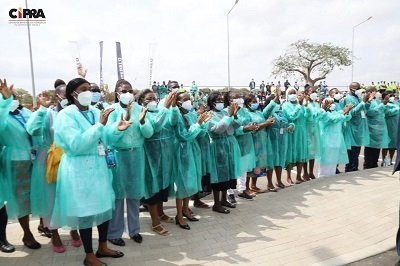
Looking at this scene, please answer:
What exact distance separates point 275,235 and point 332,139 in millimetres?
3646

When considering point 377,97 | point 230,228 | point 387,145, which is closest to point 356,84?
point 377,97

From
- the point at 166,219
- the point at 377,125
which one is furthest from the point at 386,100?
the point at 166,219

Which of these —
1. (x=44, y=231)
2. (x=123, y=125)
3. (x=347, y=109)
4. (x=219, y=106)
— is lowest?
(x=44, y=231)

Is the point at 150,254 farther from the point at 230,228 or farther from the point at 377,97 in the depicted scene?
the point at 377,97

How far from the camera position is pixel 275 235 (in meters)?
4.57

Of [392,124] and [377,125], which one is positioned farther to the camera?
[392,124]

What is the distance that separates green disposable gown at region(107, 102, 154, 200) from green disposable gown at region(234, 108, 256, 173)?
2209 millimetres

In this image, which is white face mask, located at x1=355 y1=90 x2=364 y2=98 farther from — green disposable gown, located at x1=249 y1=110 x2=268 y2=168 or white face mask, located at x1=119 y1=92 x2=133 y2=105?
white face mask, located at x1=119 y1=92 x2=133 y2=105

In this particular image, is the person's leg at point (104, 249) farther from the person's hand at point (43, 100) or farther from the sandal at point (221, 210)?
the sandal at point (221, 210)

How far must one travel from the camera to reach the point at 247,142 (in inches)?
241

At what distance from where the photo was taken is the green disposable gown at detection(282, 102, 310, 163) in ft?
22.4

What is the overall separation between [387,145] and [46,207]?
7.80 m

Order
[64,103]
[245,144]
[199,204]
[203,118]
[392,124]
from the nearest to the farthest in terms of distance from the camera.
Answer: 1. [64,103]
2. [203,118]
3. [199,204]
4. [245,144]
5. [392,124]

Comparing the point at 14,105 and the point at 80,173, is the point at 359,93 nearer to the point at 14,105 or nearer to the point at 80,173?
the point at 80,173
